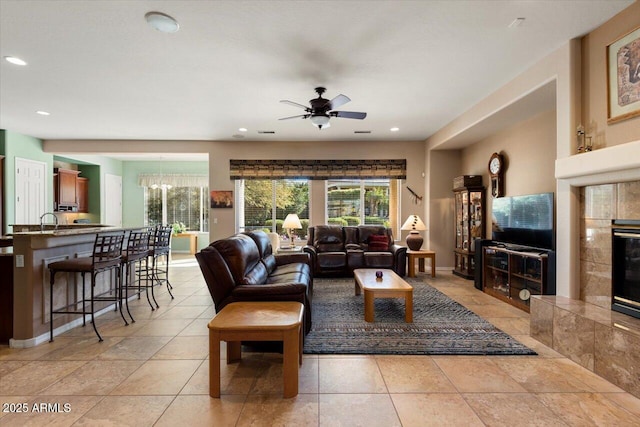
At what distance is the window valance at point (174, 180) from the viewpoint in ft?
30.3

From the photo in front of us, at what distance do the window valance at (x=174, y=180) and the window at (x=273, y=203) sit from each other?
9.26 feet

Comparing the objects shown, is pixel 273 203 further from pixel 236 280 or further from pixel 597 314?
pixel 597 314

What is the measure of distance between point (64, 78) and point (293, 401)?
13.9 feet

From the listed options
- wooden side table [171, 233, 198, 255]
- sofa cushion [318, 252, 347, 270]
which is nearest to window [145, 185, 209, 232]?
wooden side table [171, 233, 198, 255]

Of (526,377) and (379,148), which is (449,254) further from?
(526,377)

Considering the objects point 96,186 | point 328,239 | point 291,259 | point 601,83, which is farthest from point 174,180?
point 601,83

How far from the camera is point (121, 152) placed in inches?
267

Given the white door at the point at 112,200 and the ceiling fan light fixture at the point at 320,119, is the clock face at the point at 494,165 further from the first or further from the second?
the white door at the point at 112,200

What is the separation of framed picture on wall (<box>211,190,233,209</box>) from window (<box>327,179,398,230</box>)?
2155 millimetres

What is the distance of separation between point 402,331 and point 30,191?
25.4ft

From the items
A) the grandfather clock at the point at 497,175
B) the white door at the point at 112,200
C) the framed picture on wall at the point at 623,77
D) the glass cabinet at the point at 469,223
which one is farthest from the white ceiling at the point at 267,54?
the white door at the point at 112,200

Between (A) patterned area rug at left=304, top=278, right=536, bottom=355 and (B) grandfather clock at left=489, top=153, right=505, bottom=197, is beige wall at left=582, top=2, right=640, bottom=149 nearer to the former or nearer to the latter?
(A) patterned area rug at left=304, top=278, right=536, bottom=355

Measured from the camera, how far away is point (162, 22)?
251cm

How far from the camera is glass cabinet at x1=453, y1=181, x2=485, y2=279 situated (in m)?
5.54
